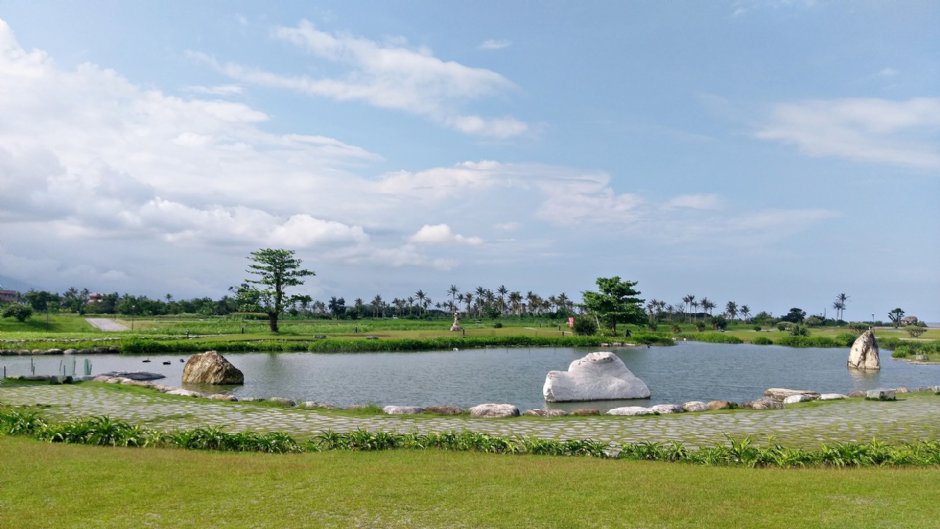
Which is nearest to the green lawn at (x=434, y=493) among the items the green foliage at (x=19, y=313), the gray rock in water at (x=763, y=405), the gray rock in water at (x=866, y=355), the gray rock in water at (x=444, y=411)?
the gray rock in water at (x=444, y=411)

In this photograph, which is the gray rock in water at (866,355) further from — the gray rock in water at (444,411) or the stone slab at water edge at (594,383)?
the gray rock in water at (444,411)

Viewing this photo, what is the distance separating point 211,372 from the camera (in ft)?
90.4

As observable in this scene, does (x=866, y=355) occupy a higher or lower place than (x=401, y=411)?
lower

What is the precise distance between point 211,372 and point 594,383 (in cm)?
1661

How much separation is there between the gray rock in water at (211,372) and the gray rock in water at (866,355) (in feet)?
118

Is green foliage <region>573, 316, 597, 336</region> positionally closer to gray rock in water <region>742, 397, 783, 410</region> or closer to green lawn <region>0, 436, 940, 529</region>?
gray rock in water <region>742, 397, 783, 410</region>

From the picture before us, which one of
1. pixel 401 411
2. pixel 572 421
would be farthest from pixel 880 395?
pixel 401 411

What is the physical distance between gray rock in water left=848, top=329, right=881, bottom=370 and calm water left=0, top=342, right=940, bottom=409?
1.08 m

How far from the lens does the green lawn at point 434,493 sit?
766cm

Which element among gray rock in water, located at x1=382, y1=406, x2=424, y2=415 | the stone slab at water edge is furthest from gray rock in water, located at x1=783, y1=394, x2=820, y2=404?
gray rock in water, located at x1=382, y1=406, x2=424, y2=415

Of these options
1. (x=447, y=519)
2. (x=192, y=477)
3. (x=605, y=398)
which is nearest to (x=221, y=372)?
(x=605, y=398)

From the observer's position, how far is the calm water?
82.3ft


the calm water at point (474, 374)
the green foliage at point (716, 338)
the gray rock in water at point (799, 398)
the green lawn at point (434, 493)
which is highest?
the green lawn at point (434, 493)

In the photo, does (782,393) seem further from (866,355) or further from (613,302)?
(613,302)
